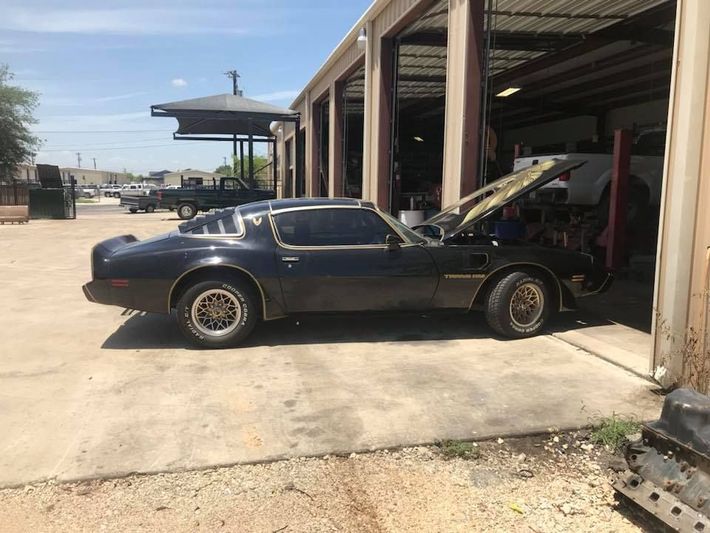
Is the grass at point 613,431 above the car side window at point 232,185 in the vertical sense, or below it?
below

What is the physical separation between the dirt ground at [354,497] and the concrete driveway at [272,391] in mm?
184

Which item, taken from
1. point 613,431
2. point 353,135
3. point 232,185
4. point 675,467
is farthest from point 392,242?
point 353,135

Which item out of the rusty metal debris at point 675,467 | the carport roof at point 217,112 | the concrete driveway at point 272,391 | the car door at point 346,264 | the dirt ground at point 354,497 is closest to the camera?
the rusty metal debris at point 675,467

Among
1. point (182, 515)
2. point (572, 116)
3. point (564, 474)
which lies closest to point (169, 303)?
point (182, 515)

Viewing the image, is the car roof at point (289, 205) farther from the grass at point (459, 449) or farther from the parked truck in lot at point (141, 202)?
the parked truck in lot at point (141, 202)

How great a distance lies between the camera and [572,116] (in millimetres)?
21781

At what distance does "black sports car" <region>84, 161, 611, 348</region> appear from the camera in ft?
18.3

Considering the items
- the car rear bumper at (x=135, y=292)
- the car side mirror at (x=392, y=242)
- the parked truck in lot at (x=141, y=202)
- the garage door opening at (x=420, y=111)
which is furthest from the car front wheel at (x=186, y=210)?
the car side mirror at (x=392, y=242)

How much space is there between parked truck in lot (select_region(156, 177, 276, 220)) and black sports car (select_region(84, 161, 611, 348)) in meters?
20.1

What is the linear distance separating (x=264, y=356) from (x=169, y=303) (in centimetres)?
105

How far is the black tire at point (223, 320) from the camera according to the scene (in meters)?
5.56

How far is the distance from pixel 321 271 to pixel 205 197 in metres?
21.7

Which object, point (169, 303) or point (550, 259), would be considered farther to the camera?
point (550, 259)

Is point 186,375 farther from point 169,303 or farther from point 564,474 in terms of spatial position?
point 564,474
